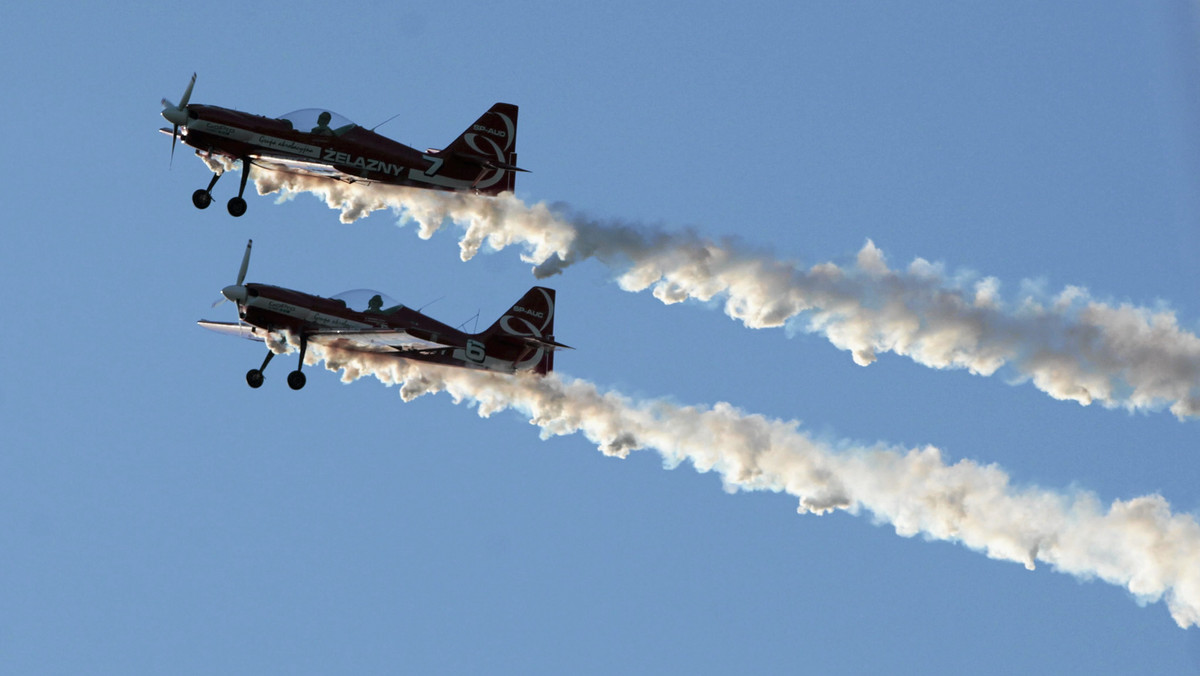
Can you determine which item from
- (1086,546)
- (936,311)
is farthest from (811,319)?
(1086,546)

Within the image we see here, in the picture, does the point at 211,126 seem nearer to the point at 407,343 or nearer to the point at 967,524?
the point at 407,343

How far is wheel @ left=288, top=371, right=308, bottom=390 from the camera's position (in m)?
74.6

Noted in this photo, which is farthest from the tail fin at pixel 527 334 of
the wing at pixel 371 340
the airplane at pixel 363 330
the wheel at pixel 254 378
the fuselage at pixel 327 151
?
the wheel at pixel 254 378

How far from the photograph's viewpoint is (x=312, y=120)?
7525 centimetres

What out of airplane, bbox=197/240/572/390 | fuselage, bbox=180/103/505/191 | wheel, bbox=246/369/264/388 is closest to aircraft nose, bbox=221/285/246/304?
airplane, bbox=197/240/572/390

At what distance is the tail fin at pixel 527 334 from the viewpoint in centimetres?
7794

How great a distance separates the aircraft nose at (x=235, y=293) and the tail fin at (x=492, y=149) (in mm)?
6660

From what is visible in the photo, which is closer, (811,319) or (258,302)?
(258,302)

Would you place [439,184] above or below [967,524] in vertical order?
above

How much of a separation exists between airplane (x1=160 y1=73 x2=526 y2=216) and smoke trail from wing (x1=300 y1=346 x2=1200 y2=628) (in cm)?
483

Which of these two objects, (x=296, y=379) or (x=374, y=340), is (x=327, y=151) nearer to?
(x=374, y=340)

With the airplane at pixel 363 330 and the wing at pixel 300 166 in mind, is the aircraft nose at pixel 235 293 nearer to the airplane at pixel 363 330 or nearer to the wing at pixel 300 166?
the airplane at pixel 363 330

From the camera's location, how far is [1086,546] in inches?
3088

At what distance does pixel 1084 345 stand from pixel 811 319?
7246mm
